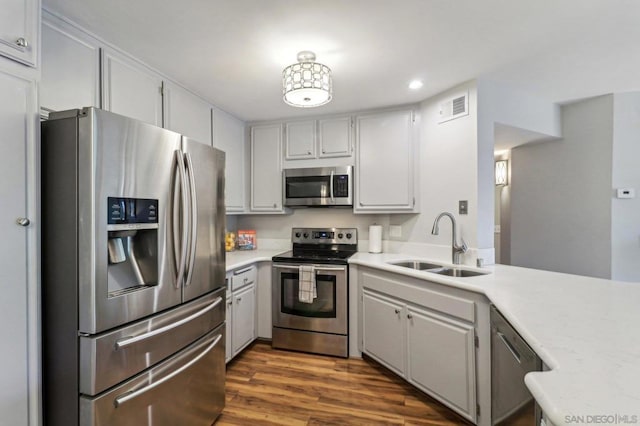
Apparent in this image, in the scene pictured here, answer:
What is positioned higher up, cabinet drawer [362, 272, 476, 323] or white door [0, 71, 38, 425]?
white door [0, 71, 38, 425]

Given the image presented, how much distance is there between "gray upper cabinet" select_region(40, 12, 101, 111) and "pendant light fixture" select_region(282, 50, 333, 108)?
1.10 metres

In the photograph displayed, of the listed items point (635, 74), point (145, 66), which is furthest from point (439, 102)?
point (145, 66)

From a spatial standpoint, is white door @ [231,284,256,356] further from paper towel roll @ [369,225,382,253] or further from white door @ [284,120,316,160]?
white door @ [284,120,316,160]

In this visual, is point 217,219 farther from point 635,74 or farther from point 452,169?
point 635,74

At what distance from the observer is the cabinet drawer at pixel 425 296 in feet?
5.62

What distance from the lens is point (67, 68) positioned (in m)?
1.50

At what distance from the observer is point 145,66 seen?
195cm

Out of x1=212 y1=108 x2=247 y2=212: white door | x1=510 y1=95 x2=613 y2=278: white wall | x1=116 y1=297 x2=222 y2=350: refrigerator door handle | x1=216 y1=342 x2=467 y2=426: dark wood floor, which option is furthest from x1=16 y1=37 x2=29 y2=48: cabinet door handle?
x1=510 y1=95 x2=613 y2=278: white wall

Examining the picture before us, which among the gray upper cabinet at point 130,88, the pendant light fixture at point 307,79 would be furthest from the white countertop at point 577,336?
the gray upper cabinet at point 130,88

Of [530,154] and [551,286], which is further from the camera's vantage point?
[530,154]

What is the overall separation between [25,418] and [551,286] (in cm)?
242

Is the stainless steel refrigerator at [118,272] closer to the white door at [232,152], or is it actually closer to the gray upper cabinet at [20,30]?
the gray upper cabinet at [20,30]

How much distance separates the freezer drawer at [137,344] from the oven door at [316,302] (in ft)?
3.62

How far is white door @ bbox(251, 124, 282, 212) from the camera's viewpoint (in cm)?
317
